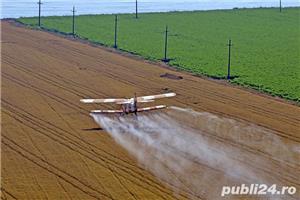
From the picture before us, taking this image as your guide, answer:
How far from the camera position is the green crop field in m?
41.0

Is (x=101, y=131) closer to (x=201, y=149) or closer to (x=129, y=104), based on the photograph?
(x=129, y=104)

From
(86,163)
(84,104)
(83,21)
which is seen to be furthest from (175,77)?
(83,21)

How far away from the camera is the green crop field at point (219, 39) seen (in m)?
41.0

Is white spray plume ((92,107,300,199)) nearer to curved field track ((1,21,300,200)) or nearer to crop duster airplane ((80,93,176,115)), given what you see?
curved field track ((1,21,300,200))

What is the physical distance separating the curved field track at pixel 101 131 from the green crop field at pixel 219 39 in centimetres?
341

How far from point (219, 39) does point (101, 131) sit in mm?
34834

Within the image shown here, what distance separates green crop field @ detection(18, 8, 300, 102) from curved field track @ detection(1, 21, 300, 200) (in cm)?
341

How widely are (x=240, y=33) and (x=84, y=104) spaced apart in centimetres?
3570

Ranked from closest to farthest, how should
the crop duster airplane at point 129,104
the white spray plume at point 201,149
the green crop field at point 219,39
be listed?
the white spray plume at point 201,149
the crop duster airplane at point 129,104
the green crop field at point 219,39

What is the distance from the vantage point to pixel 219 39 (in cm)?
5894

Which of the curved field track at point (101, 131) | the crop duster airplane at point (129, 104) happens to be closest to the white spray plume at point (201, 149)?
the curved field track at point (101, 131)

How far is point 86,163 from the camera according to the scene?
22.2 m

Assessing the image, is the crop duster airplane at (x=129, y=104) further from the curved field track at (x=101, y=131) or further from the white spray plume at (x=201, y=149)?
the white spray plume at (x=201, y=149)

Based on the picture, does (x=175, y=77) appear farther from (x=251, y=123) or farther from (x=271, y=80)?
(x=251, y=123)
